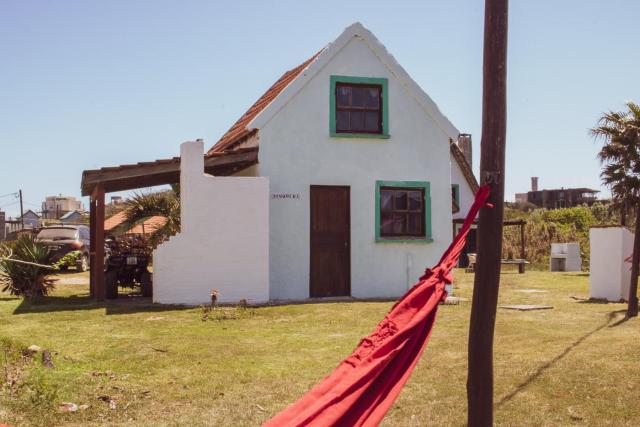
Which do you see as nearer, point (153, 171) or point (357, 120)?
point (153, 171)

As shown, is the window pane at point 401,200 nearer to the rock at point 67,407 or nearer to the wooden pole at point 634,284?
the wooden pole at point 634,284

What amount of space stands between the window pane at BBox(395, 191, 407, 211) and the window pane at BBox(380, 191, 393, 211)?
0.58ft

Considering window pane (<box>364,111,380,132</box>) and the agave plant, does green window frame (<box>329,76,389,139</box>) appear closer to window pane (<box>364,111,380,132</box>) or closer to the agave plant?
window pane (<box>364,111,380,132</box>)

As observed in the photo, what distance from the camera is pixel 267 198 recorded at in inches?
545

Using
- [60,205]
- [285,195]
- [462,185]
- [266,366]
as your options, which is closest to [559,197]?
[462,185]

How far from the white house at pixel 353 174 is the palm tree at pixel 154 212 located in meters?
6.45

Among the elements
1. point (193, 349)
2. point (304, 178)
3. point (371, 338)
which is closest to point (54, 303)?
point (304, 178)

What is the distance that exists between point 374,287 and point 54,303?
22.2 feet

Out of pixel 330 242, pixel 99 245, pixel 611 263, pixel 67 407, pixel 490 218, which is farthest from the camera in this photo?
pixel 330 242

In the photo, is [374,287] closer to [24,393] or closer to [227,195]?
[227,195]

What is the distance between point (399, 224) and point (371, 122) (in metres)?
2.39

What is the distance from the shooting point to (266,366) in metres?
7.57

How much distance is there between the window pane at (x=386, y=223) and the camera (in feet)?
50.3

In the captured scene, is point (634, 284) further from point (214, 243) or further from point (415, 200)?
point (214, 243)
